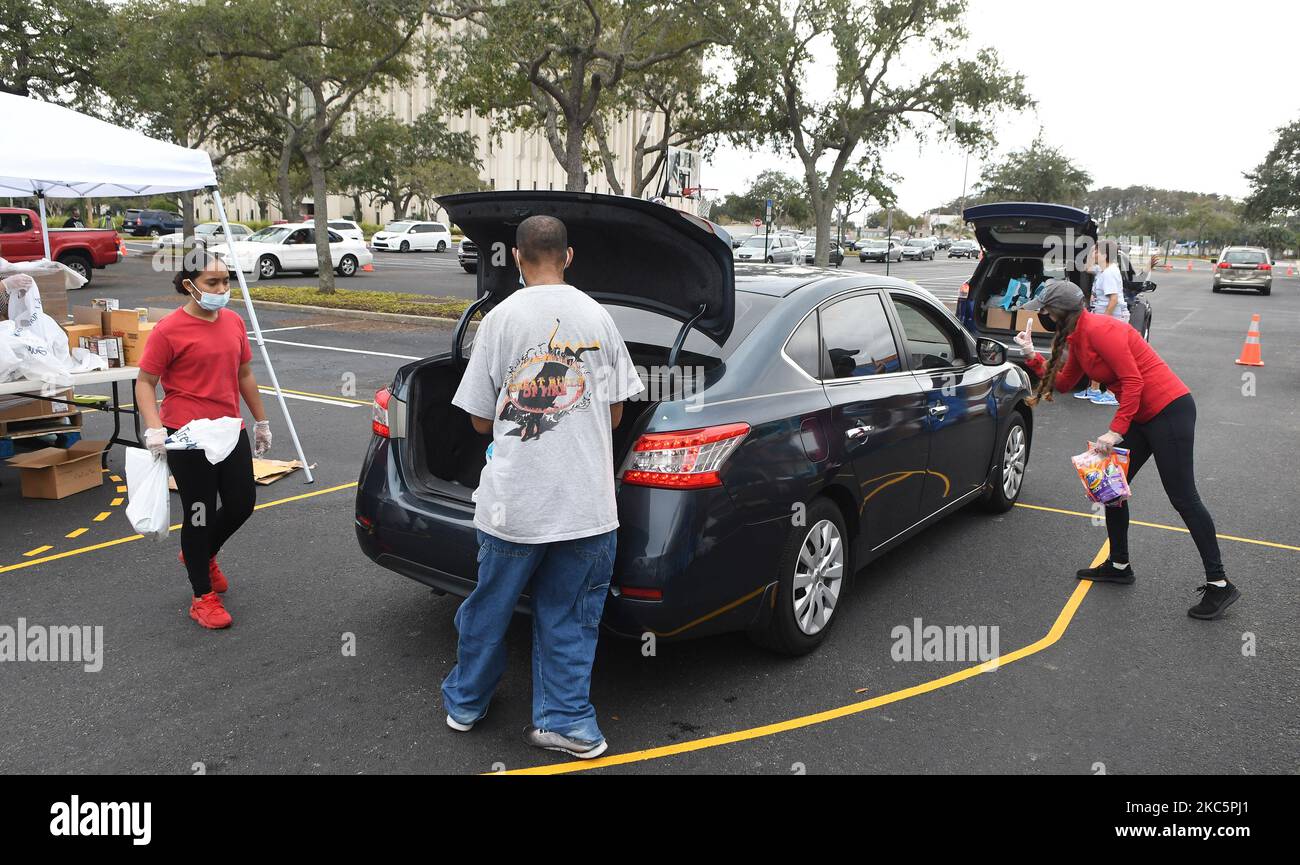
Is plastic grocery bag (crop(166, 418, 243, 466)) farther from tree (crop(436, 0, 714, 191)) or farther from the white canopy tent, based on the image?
tree (crop(436, 0, 714, 191))

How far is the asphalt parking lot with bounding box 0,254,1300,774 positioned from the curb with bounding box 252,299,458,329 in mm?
10735

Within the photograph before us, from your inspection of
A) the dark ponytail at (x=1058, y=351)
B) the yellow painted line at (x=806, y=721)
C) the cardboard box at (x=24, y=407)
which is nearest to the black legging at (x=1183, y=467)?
the dark ponytail at (x=1058, y=351)

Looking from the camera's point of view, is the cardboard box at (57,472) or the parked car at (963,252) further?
the parked car at (963,252)

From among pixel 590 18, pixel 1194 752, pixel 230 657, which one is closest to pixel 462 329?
pixel 230 657

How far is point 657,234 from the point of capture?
3.75 metres

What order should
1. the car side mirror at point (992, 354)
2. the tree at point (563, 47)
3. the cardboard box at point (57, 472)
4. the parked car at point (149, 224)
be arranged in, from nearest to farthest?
1. the car side mirror at point (992, 354)
2. the cardboard box at point (57, 472)
3. the tree at point (563, 47)
4. the parked car at point (149, 224)

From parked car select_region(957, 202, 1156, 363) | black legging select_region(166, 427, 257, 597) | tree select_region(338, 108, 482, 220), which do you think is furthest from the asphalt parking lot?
tree select_region(338, 108, 482, 220)

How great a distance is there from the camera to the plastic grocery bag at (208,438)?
14.1 ft

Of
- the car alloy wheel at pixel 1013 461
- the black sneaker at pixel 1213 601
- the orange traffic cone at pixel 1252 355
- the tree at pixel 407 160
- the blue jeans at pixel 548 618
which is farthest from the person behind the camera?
the tree at pixel 407 160

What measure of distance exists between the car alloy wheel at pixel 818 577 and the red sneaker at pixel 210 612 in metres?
2.57

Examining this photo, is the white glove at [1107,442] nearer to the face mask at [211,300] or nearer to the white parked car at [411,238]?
the face mask at [211,300]

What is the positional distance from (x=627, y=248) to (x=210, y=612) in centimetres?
251

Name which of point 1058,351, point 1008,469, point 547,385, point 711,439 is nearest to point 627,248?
point 711,439
